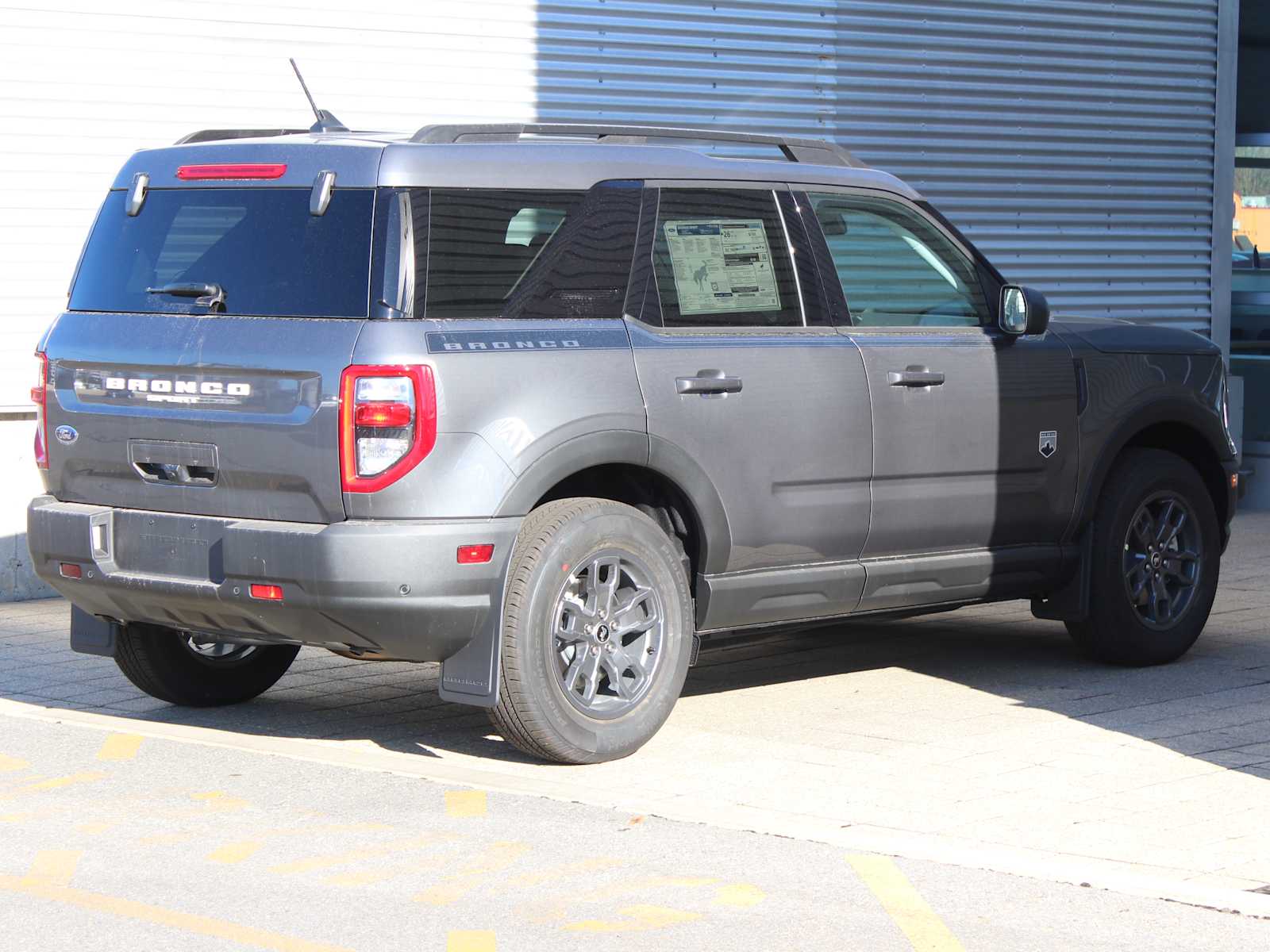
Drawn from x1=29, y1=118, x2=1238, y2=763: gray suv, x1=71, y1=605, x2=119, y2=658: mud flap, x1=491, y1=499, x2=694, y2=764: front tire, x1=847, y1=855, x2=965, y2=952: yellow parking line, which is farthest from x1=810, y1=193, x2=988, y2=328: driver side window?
x1=71, y1=605, x2=119, y2=658: mud flap

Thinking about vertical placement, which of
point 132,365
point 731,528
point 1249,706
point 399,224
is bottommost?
point 1249,706

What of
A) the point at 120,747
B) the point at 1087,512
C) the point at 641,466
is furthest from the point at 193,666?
the point at 1087,512

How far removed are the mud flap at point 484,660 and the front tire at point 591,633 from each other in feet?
0.11

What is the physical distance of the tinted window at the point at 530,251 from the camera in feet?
20.8

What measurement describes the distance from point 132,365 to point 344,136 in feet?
3.43

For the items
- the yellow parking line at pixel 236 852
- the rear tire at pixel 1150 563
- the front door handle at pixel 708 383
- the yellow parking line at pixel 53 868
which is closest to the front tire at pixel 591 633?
the front door handle at pixel 708 383

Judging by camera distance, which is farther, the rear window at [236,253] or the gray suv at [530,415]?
the rear window at [236,253]

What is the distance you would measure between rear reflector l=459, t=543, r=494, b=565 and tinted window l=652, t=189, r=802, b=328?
110cm

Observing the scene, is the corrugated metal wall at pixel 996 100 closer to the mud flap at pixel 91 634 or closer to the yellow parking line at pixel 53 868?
the mud flap at pixel 91 634

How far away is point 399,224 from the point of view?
6.24 metres

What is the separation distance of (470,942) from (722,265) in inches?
122

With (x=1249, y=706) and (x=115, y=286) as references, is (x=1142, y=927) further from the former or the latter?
(x=115, y=286)

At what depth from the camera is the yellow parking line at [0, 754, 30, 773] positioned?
664cm

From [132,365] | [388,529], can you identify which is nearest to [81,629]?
[132,365]
